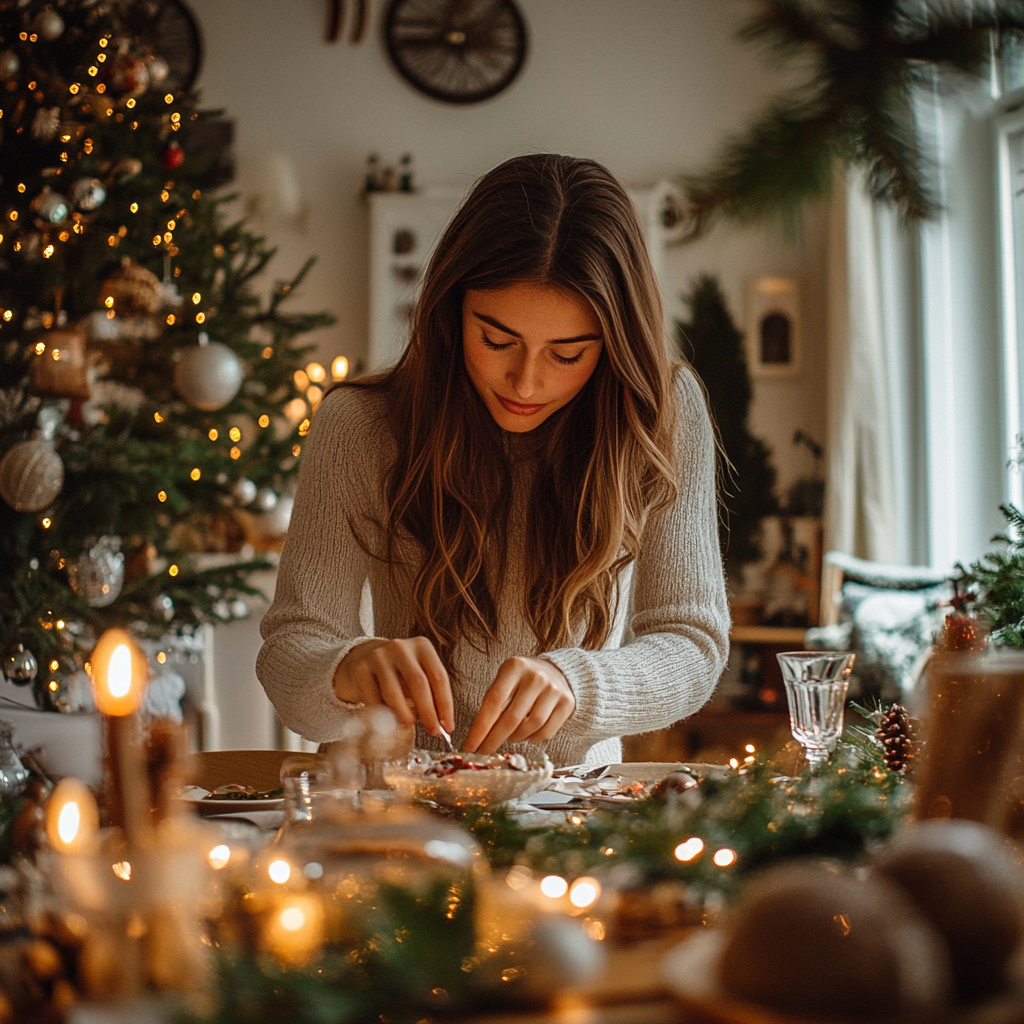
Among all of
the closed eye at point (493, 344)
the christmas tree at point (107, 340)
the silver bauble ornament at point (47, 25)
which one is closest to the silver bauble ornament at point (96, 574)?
the christmas tree at point (107, 340)

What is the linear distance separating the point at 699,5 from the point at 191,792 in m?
4.76

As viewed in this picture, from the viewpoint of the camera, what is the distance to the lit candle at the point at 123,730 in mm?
454

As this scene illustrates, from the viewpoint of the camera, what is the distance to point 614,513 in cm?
149

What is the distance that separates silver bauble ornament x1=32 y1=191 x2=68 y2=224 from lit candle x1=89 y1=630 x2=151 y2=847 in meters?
2.47

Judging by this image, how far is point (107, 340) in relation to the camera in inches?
114

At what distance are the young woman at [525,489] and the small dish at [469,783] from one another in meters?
0.30

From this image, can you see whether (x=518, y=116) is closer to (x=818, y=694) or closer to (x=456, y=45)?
(x=456, y=45)

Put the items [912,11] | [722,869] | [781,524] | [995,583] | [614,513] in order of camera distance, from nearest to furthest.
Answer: [912,11] < [722,869] < [995,583] < [614,513] < [781,524]

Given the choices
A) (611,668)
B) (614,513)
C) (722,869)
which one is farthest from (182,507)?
(722,869)

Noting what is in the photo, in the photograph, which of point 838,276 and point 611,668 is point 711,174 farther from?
point 838,276

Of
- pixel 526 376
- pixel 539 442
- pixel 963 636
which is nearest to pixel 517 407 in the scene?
pixel 526 376

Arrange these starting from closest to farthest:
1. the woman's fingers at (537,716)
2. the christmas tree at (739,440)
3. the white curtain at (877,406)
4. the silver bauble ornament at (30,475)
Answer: the woman's fingers at (537,716) < the silver bauble ornament at (30,475) < the white curtain at (877,406) < the christmas tree at (739,440)

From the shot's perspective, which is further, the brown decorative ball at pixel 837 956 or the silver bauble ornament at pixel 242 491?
the silver bauble ornament at pixel 242 491

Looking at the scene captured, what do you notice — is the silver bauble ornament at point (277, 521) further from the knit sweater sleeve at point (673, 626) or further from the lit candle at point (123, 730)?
the lit candle at point (123, 730)
